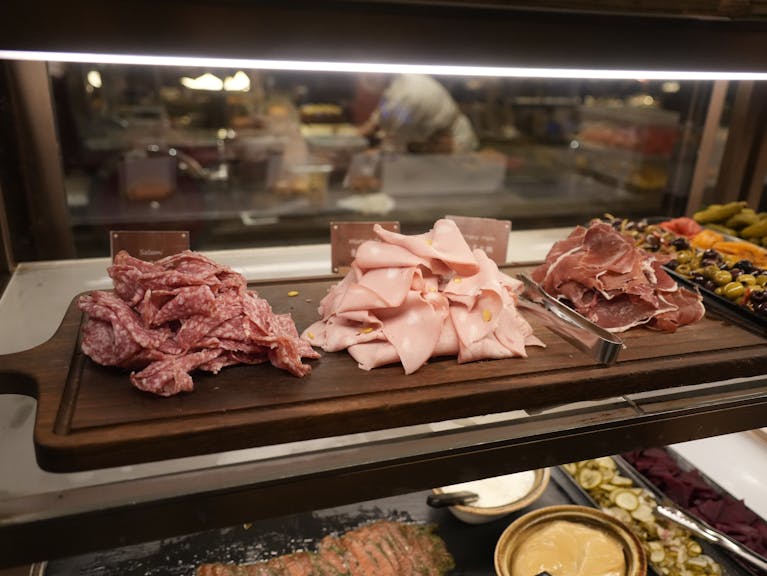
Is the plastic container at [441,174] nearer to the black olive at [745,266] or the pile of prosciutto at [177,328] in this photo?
the black olive at [745,266]

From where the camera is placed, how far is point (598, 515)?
184 centimetres

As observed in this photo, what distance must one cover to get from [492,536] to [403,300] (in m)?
0.85

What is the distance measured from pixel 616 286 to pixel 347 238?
83cm

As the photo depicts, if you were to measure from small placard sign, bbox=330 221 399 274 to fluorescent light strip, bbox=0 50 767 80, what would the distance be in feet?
1.85

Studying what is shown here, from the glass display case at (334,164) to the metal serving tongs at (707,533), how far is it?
40 centimetres

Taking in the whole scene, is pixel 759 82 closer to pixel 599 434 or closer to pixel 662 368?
pixel 662 368

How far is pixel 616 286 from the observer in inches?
71.3

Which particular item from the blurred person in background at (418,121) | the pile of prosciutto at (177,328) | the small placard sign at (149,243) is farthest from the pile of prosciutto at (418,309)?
the blurred person in background at (418,121)

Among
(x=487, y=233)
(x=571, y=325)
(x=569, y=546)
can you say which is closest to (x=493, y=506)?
(x=569, y=546)

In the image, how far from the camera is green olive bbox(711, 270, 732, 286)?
2.02 m

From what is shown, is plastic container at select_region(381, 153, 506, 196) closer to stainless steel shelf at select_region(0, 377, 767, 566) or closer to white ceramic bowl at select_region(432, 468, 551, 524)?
white ceramic bowl at select_region(432, 468, 551, 524)

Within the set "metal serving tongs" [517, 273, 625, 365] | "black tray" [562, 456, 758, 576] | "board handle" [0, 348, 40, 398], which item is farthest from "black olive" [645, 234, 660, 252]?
"board handle" [0, 348, 40, 398]

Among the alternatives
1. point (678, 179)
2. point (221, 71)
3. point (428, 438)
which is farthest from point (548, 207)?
point (428, 438)

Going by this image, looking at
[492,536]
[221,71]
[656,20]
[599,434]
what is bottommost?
[492,536]
